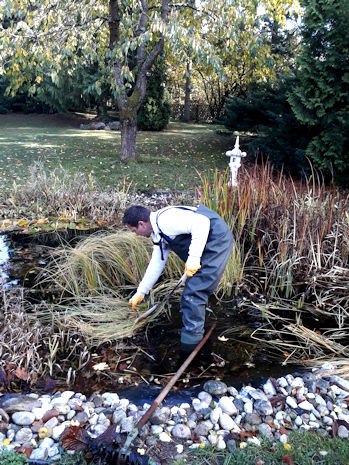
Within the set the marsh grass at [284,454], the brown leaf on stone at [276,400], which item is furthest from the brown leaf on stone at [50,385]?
the brown leaf on stone at [276,400]

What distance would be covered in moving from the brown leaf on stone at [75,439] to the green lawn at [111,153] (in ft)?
13.4

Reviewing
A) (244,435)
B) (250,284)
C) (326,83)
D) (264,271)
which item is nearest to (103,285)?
(250,284)

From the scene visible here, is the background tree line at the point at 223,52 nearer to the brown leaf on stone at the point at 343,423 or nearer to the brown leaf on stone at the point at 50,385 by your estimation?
the brown leaf on stone at the point at 343,423

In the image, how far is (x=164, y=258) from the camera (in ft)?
10.4

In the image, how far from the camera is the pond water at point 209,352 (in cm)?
282

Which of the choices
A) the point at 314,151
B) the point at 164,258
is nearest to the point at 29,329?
the point at 164,258

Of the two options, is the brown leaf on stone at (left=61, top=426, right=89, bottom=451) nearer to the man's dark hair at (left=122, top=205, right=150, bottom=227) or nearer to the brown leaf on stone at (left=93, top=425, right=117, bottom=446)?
the brown leaf on stone at (left=93, top=425, right=117, bottom=446)

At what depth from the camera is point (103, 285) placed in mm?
4051

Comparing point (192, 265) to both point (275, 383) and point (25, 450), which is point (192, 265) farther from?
point (25, 450)

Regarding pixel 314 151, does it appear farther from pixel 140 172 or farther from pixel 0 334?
pixel 0 334

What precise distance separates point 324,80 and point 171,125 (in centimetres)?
1161

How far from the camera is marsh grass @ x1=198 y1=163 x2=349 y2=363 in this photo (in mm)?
3398

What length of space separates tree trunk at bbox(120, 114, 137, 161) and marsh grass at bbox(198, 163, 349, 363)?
514 cm

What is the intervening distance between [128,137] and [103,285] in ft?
19.7
